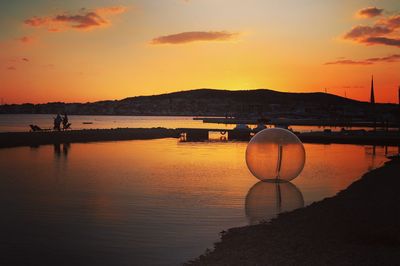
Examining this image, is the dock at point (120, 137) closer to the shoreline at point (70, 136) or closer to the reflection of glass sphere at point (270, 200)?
the shoreline at point (70, 136)

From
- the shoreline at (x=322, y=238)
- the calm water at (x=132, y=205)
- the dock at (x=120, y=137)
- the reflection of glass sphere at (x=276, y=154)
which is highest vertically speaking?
the reflection of glass sphere at (x=276, y=154)

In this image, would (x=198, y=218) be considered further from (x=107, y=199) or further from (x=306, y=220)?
(x=107, y=199)

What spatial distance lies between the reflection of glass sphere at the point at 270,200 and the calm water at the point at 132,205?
28mm

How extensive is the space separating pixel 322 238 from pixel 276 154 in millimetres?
7268

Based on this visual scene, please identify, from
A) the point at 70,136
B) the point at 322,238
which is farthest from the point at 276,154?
the point at 70,136

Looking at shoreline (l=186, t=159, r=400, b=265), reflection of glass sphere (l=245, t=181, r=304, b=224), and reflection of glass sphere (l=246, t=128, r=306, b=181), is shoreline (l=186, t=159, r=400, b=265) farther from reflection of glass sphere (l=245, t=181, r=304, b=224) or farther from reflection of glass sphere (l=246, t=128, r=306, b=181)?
reflection of glass sphere (l=246, t=128, r=306, b=181)

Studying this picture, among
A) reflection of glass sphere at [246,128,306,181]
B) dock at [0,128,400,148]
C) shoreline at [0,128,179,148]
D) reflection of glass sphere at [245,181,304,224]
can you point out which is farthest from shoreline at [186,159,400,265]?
dock at [0,128,400,148]

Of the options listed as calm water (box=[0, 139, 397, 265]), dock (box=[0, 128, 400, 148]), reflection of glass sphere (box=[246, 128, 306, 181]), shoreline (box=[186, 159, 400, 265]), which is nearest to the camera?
shoreline (box=[186, 159, 400, 265])

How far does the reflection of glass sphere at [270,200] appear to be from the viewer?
42.1ft

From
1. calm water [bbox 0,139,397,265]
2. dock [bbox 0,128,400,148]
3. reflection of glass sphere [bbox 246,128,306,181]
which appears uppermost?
reflection of glass sphere [bbox 246,128,306,181]

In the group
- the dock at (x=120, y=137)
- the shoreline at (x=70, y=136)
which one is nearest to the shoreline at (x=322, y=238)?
the shoreline at (x=70, y=136)

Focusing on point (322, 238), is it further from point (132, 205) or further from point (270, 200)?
point (132, 205)

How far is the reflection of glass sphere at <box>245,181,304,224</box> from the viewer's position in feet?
42.1

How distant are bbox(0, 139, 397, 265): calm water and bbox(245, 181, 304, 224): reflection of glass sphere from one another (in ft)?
0.09
